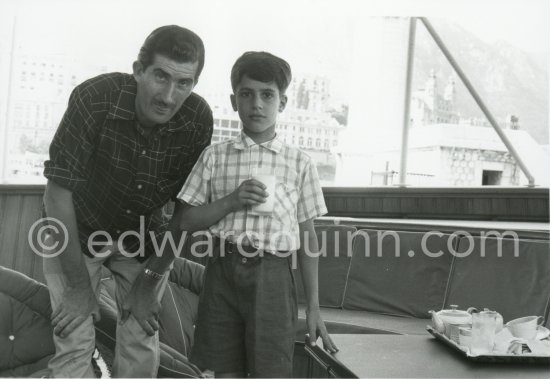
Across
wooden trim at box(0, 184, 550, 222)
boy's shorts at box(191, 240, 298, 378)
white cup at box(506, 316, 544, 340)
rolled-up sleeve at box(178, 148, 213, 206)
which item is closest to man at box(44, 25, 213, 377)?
rolled-up sleeve at box(178, 148, 213, 206)

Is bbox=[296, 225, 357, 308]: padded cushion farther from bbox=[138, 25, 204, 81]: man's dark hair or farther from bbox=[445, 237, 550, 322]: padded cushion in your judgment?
bbox=[138, 25, 204, 81]: man's dark hair

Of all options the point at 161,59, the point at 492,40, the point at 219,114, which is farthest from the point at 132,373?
the point at 492,40

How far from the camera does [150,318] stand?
1873 mm

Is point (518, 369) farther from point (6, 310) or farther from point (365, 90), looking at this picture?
point (365, 90)

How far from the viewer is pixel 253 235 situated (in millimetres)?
1630

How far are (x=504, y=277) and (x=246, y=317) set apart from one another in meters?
1.80

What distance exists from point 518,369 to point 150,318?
1.10 meters

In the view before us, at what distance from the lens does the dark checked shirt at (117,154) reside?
1.71 meters

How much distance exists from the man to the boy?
0.14 metres

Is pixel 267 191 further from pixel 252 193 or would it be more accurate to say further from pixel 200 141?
pixel 200 141

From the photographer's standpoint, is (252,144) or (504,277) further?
(504,277)

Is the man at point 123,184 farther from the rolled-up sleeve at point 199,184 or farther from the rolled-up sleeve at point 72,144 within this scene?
the rolled-up sleeve at point 199,184

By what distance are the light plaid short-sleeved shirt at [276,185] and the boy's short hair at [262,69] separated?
16 cm

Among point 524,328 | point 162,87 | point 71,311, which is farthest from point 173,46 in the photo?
point 524,328
